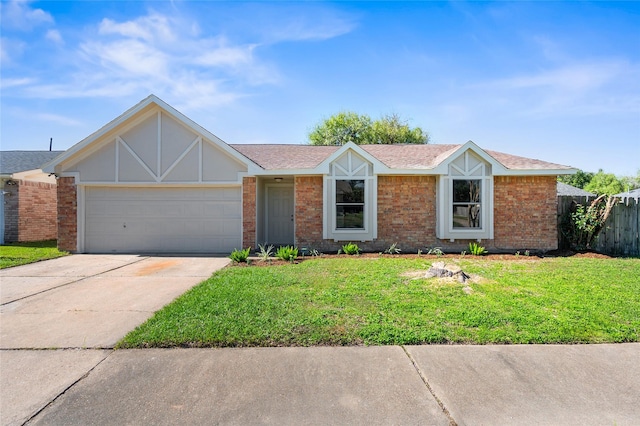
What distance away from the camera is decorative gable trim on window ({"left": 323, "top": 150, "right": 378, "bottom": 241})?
1125 cm

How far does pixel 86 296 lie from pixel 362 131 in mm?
33995

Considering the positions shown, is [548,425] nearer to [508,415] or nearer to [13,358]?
[508,415]

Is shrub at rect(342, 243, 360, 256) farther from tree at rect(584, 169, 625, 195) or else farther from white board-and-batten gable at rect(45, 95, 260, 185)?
tree at rect(584, 169, 625, 195)

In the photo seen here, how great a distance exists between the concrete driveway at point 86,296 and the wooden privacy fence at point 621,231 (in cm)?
1234

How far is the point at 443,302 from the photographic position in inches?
217

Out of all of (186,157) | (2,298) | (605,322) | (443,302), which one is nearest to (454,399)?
(443,302)

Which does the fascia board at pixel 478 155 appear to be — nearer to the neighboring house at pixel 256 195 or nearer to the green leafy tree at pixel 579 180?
the neighboring house at pixel 256 195

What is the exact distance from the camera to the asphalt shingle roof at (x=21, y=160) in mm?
15572

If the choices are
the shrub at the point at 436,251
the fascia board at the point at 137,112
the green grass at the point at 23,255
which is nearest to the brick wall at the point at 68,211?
the green grass at the point at 23,255

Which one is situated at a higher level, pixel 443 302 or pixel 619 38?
pixel 619 38

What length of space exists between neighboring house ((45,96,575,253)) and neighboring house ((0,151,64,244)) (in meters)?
5.22

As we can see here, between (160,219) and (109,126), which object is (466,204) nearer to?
(160,219)

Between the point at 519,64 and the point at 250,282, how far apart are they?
11.0m

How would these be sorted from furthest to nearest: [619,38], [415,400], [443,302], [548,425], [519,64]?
[519,64], [619,38], [443,302], [415,400], [548,425]
